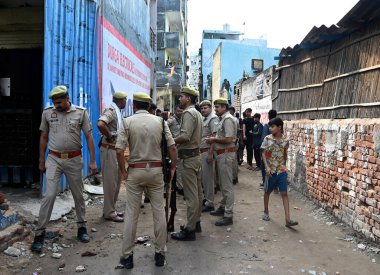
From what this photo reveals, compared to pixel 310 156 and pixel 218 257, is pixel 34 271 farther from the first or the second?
pixel 310 156

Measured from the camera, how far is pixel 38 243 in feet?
13.9

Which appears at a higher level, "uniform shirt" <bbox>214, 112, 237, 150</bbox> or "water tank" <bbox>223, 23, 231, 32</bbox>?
"water tank" <bbox>223, 23, 231, 32</bbox>

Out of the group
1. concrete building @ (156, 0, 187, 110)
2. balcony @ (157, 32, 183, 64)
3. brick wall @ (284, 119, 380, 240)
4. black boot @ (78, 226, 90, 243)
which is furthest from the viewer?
balcony @ (157, 32, 183, 64)

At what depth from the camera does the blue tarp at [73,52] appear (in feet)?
19.0

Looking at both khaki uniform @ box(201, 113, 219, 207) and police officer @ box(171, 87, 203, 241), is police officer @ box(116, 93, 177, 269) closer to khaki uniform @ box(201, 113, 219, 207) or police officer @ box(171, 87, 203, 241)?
police officer @ box(171, 87, 203, 241)

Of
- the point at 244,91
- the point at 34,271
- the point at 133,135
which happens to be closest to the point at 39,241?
the point at 34,271

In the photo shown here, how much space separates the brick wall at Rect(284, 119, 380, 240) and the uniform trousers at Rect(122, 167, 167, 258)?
2660 millimetres

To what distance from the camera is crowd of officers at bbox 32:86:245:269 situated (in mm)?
3941

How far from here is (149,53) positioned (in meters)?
15.5

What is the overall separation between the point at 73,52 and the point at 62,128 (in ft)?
9.04

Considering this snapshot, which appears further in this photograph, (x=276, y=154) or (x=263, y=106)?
(x=263, y=106)

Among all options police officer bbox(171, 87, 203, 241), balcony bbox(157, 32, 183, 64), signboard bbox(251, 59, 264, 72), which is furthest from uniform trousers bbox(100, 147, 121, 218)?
balcony bbox(157, 32, 183, 64)

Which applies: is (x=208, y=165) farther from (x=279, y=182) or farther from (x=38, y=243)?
(x=38, y=243)

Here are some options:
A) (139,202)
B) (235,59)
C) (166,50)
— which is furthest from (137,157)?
(166,50)
